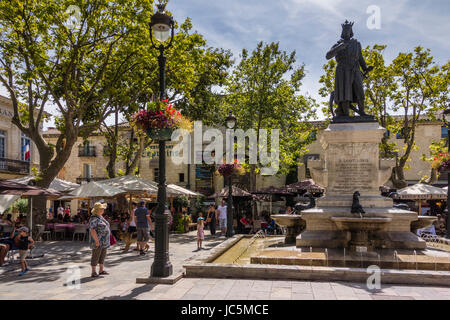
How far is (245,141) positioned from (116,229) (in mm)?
11330

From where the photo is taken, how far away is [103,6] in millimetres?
14602

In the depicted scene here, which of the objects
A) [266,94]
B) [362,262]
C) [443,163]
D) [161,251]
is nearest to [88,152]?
[266,94]

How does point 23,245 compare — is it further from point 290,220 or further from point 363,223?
point 363,223

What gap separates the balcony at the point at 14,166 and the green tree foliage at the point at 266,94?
16.9 metres

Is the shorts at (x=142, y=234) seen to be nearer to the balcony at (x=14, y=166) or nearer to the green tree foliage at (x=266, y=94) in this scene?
the green tree foliage at (x=266, y=94)

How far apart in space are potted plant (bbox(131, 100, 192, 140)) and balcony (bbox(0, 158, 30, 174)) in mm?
25257

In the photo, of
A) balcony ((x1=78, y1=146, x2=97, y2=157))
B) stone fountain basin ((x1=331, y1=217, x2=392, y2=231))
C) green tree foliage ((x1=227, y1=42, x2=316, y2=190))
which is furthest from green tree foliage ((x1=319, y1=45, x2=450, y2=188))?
balcony ((x1=78, y1=146, x2=97, y2=157))

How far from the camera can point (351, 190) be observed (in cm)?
1056

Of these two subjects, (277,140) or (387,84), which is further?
(277,140)

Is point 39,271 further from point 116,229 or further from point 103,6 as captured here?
point 103,6

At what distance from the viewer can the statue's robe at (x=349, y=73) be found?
11320 millimetres

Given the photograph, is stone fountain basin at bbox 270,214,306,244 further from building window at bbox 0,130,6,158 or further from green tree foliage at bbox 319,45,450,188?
building window at bbox 0,130,6,158

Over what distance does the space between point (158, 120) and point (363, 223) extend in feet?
15.7
